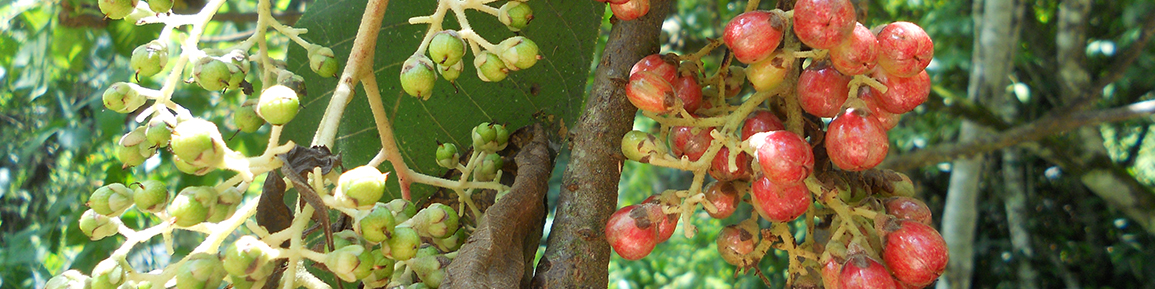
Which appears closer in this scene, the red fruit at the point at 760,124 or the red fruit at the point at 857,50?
the red fruit at the point at 857,50

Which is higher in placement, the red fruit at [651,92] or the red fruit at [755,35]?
the red fruit at [755,35]

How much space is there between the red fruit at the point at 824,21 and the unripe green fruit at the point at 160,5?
78cm

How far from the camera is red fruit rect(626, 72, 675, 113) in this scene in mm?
998

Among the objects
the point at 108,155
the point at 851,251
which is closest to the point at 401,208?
the point at 851,251

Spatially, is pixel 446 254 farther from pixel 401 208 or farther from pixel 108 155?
pixel 108 155

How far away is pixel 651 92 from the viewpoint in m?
1.00

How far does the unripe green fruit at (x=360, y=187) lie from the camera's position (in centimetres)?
87

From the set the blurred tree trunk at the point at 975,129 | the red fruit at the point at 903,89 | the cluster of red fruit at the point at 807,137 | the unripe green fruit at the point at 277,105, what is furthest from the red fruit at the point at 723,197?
the blurred tree trunk at the point at 975,129

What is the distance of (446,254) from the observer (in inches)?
41.4

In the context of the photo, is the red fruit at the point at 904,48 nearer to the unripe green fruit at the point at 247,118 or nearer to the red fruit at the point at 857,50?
the red fruit at the point at 857,50

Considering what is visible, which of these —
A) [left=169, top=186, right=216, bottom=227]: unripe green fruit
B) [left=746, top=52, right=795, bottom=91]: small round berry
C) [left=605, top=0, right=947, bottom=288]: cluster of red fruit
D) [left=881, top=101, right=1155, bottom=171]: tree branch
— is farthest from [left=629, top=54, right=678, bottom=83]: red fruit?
[left=881, top=101, right=1155, bottom=171]: tree branch

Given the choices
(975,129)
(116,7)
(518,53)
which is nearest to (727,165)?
(518,53)

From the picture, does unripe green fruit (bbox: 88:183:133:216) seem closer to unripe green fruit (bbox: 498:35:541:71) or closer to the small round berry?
unripe green fruit (bbox: 498:35:541:71)

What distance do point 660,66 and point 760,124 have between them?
0.15 metres
